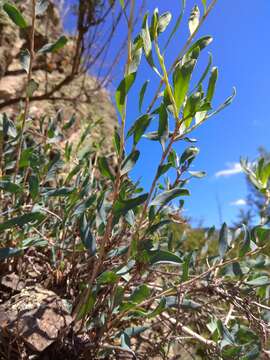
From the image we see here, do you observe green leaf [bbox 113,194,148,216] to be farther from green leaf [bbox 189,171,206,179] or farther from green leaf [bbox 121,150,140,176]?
green leaf [bbox 189,171,206,179]

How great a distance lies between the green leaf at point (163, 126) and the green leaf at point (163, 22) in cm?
16

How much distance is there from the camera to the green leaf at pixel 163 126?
65 cm

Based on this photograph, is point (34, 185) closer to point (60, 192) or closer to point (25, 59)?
point (60, 192)

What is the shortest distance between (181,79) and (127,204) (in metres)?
0.23

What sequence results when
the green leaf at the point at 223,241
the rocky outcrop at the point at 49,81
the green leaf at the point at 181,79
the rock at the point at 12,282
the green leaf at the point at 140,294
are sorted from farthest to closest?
1. the rocky outcrop at the point at 49,81
2. the rock at the point at 12,282
3. the green leaf at the point at 223,241
4. the green leaf at the point at 140,294
5. the green leaf at the point at 181,79

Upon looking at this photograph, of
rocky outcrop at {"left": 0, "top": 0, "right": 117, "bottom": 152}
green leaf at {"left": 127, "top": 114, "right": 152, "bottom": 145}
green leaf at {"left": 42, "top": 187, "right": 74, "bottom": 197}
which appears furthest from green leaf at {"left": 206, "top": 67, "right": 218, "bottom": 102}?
rocky outcrop at {"left": 0, "top": 0, "right": 117, "bottom": 152}

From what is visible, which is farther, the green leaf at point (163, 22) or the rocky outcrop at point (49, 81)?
the rocky outcrop at point (49, 81)

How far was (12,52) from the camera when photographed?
2.62 metres

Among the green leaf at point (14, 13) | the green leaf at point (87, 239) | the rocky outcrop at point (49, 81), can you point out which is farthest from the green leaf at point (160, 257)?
the rocky outcrop at point (49, 81)

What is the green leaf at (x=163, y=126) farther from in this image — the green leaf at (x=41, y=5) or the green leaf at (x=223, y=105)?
the green leaf at (x=41, y=5)

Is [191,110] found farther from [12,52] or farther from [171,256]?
[12,52]

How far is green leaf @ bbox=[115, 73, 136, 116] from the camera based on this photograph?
1.94 feet

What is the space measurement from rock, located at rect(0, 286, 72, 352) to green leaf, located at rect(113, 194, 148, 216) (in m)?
0.29

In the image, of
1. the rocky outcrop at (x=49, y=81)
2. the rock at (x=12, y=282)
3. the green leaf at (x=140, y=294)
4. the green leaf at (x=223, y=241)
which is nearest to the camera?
the green leaf at (x=140, y=294)
